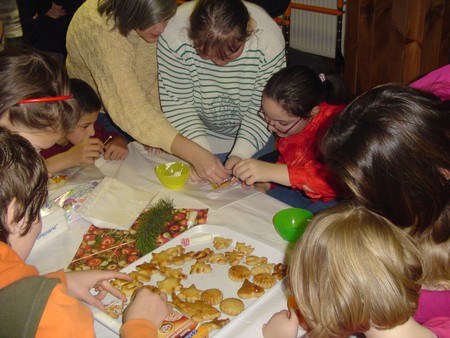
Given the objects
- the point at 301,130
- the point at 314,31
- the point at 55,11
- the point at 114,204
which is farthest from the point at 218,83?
the point at 314,31

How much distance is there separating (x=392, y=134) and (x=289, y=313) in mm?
418

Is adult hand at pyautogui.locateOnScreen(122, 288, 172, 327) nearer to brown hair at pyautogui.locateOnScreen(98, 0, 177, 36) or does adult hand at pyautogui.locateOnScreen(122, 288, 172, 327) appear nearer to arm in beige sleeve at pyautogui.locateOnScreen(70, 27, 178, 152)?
arm in beige sleeve at pyautogui.locateOnScreen(70, 27, 178, 152)

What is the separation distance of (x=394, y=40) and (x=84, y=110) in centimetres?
203

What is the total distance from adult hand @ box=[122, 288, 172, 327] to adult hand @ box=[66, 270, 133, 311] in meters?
0.08

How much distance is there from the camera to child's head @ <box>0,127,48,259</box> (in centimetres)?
89

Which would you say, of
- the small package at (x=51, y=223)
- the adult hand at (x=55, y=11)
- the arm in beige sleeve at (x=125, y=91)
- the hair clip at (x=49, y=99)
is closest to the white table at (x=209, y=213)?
the small package at (x=51, y=223)

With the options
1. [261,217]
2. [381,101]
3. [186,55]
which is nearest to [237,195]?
[261,217]

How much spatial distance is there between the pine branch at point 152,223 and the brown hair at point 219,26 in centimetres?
52

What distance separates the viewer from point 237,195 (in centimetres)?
151

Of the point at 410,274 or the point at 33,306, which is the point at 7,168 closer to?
the point at 33,306

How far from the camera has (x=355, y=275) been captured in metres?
Answer: 0.78

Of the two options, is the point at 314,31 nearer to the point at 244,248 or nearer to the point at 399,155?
the point at 244,248

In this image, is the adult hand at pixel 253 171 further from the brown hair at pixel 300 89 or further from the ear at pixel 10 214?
the ear at pixel 10 214

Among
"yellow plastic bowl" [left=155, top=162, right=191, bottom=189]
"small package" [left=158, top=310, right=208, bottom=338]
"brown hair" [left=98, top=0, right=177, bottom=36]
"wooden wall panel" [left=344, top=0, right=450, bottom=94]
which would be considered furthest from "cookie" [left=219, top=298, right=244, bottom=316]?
"wooden wall panel" [left=344, top=0, right=450, bottom=94]
